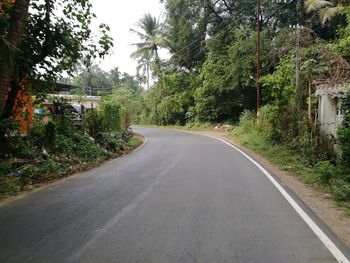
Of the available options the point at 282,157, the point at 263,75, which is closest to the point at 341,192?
the point at 282,157

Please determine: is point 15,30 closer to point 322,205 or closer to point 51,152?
point 51,152

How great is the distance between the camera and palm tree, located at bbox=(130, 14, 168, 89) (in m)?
48.1

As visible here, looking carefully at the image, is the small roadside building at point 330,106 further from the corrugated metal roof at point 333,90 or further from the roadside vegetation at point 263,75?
the roadside vegetation at point 263,75

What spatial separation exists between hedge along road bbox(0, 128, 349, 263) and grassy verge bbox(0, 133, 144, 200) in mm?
880

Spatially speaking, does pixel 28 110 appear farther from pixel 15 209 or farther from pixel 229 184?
pixel 229 184

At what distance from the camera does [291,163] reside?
14016 millimetres

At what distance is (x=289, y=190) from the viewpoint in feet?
29.7

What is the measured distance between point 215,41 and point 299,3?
8.47 meters

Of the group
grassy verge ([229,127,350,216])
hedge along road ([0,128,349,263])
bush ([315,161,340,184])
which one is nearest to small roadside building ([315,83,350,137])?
grassy verge ([229,127,350,216])

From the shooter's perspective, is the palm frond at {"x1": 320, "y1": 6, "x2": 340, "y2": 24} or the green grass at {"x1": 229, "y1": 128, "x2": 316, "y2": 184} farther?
the palm frond at {"x1": 320, "y1": 6, "x2": 340, "y2": 24}

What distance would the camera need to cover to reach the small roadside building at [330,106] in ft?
44.2

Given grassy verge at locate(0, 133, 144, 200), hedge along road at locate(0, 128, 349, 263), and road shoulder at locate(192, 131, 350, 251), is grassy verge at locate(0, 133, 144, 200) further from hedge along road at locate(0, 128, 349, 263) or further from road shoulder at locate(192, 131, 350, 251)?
road shoulder at locate(192, 131, 350, 251)

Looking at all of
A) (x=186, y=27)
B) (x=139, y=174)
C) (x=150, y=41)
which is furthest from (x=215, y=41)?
(x=139, y=174)

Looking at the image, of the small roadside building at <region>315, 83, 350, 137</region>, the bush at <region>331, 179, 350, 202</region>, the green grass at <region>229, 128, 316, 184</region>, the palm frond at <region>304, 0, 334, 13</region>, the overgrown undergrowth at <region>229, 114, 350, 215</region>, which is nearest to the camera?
the bush at <region>331, 179, 350, 202</region>
